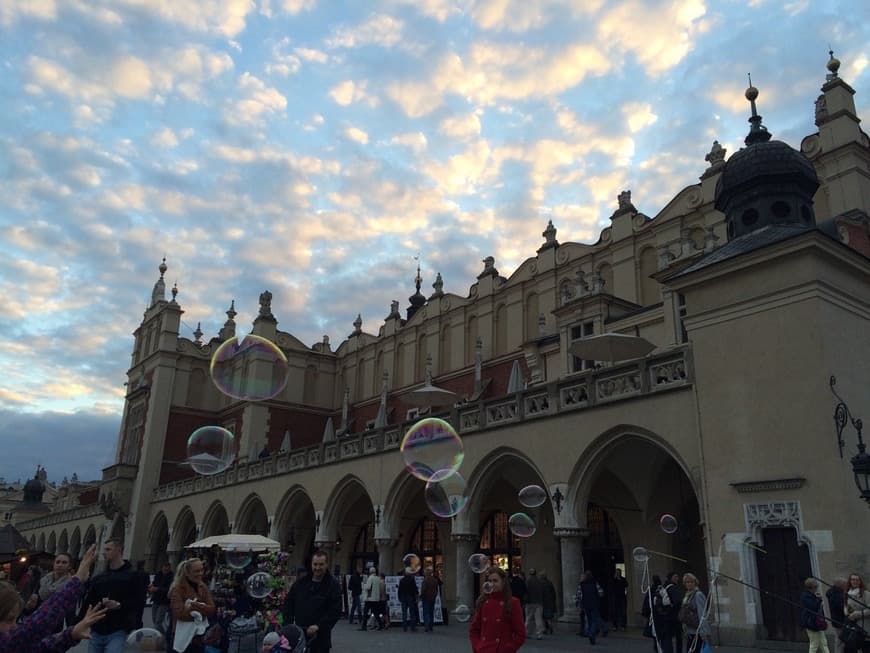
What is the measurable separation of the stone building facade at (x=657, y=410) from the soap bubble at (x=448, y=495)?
1.21 feet

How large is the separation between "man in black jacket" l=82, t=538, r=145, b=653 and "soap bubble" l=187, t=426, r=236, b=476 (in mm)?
14148

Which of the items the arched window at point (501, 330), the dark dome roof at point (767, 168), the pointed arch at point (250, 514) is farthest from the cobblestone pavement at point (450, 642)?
the arched window at point (501, 330)

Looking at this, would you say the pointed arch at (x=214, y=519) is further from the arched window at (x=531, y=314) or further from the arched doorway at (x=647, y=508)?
the arched doorway at (x=647, y=508)

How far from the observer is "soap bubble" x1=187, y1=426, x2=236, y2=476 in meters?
21.6

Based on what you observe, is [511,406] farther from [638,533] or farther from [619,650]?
[619,650]

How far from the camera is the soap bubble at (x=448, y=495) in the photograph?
2098cm

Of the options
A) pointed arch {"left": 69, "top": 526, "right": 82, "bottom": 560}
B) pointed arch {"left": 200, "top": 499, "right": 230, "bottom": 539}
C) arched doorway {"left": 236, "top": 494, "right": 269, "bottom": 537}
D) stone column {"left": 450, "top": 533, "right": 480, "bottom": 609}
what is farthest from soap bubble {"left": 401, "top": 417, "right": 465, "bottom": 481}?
pointed arch {"left": 69, "top": 526, "right": 82, "bottom": 560}

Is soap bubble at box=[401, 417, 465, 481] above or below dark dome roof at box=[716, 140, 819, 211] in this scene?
below

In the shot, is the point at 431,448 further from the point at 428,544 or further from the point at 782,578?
the point at 428,544

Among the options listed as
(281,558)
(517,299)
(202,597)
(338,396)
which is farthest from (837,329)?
(338,396)

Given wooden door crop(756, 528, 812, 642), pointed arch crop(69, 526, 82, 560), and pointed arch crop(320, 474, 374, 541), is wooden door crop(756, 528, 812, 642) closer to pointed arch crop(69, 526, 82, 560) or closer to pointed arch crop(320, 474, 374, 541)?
pointed arch crop(320, 474, 374, 541)

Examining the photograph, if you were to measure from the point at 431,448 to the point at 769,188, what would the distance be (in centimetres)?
1099

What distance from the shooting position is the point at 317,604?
7.14 metres

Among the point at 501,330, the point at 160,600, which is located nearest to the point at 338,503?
the point at 501,330
